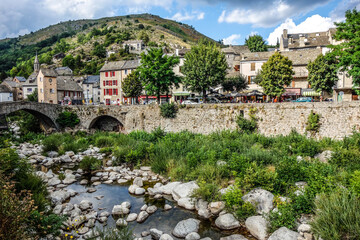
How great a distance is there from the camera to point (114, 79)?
50.6m

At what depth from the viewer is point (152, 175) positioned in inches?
672

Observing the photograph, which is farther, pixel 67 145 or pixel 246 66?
pixel 246 66

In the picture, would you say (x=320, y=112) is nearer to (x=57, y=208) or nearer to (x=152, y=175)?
(x=152, y=175)

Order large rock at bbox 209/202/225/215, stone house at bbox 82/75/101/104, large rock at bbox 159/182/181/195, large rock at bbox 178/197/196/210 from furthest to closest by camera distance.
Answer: stone house at bbox 82/75/101/104 < large rock at bbox 159/182/181/195 < large rock at bbox 178/197/196/210 < large rock at bbox 209/202/225/215

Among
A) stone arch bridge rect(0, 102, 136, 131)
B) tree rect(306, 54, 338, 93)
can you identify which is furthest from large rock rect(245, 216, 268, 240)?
stone arch bridge rect(0, 102, 136, 131)

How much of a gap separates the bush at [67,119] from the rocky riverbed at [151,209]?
56.2 ft

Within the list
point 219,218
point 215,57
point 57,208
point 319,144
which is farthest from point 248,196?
point 215,57

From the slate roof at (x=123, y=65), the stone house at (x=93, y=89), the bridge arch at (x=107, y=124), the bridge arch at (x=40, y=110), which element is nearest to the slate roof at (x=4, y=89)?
the stone house at (x=93, y=89)

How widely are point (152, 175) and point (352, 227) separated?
470 inches

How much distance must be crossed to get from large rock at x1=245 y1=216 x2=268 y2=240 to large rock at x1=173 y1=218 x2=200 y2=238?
7.26 ft

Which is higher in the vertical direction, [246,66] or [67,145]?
[246,66]

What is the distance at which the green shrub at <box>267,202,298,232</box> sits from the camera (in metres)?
9.49

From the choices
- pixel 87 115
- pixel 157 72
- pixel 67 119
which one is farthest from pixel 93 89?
pixel 157 72

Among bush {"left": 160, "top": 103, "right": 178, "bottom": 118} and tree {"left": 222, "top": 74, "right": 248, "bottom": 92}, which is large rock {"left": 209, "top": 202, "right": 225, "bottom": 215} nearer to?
bush {"left": 160, "top": 103, "right": 178, "bottom": 118}
